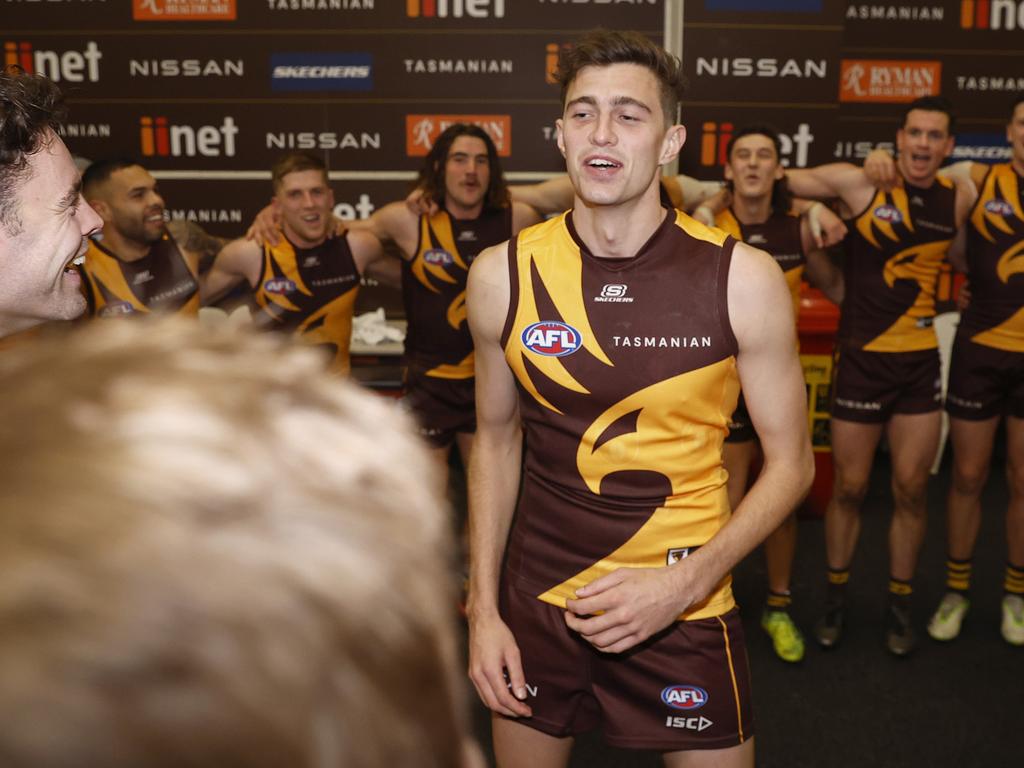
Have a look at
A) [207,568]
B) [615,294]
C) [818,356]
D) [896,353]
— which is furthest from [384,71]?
[207,568]

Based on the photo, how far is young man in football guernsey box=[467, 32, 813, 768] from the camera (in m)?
1.93

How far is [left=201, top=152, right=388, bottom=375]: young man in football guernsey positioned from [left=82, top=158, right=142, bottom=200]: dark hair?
1.71ft

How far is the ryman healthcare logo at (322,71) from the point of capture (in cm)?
542

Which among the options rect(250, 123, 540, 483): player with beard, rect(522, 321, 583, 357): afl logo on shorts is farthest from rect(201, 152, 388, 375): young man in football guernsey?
rect(522, 321, 583, 357): afl logo on shorts

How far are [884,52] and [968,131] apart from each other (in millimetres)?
659

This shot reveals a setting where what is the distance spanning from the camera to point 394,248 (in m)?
4.49

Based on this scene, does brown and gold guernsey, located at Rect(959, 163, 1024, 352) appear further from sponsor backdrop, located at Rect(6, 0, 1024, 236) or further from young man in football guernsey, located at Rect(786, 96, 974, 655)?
sponsor backdrop, located at Rect(6, 0, 1024, 236)

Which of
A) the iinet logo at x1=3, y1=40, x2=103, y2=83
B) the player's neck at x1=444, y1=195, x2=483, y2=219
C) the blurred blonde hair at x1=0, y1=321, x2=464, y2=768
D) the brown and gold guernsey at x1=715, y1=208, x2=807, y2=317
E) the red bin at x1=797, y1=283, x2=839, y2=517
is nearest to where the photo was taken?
the blurred blonde hair at x1=0, y1=321, x2=464, y2=768

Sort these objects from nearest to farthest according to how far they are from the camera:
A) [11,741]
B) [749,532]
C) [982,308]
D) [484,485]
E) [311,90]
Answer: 1. [11,741]
2. [749,532]
3. [484,485]
4. [982,308]
5. [311,90]

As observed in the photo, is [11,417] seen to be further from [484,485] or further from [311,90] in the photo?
Answer: [311,90]

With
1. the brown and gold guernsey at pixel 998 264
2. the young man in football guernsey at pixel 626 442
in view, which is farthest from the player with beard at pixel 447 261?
the young man in football guernsey at pixel 626 442

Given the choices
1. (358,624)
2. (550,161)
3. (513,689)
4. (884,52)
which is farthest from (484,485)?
(884,52)

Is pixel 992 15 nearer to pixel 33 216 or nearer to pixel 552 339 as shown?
pixel 552 339

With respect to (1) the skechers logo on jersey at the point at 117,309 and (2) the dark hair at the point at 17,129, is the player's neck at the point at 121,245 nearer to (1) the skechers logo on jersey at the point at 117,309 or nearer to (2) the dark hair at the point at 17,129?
(1) the skechers logo on jersey at the point at 117,309
